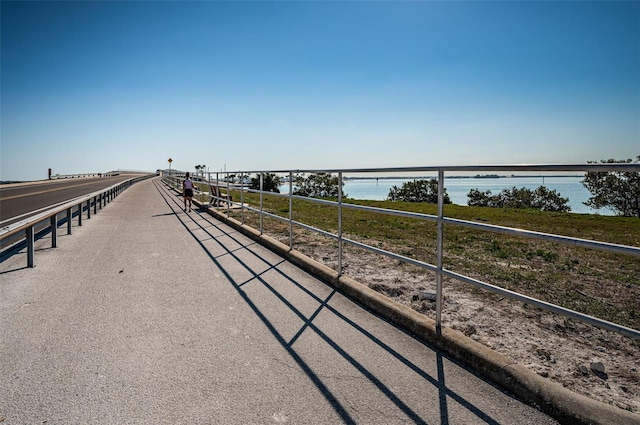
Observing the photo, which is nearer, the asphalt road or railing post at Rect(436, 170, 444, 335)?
railing post at Rect(436, 170, 444, 335)

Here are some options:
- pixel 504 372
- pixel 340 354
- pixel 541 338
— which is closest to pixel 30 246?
pixel 340 354

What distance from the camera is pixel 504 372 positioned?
2.74 metres

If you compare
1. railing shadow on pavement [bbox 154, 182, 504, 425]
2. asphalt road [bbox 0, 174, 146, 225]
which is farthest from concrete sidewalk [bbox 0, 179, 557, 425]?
asphalt road [bbox 0, 174, 146, 225]

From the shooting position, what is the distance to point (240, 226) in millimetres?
9719

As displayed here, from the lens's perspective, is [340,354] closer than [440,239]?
Yes

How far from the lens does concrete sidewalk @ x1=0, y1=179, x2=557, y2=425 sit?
2.46 m

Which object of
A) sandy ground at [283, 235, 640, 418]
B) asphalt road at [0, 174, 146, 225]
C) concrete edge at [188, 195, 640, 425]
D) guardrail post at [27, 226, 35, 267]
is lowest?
sandy ground at [283, 235, 640, 418]

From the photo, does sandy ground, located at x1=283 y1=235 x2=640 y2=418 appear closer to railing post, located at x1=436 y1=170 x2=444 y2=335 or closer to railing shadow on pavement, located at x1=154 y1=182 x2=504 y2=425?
railing post, located at x1=436 y1=170 x2=444 y2=335

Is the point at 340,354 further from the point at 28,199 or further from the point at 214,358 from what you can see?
the point at 28,199

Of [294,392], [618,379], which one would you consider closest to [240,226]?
[294,392]

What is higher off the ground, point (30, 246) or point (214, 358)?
point (30, 246)

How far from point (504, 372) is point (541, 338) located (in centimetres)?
111

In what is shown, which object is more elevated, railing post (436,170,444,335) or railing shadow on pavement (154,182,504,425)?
railing post (436,170,444,335)

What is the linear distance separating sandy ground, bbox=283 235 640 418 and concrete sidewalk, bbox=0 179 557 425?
60cm
